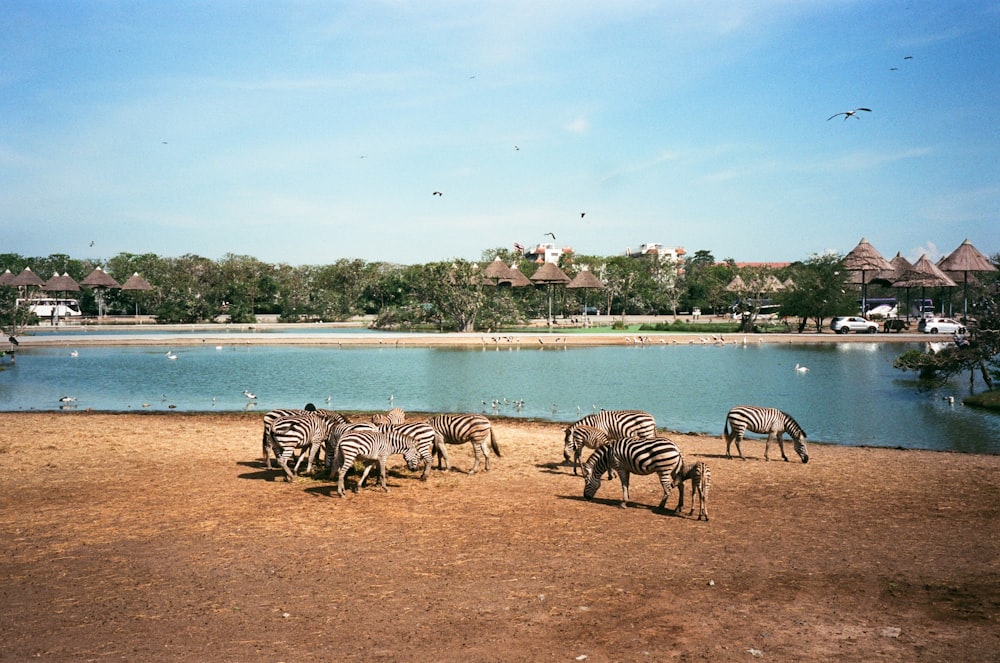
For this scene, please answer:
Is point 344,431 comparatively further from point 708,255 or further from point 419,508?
point 708,255

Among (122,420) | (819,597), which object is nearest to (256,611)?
(819,597)

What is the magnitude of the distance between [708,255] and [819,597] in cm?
15506

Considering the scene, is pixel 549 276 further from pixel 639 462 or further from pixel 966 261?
pixel 639 462

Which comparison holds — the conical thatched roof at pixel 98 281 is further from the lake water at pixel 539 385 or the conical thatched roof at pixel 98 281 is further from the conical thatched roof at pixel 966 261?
the conical thatched roof at pixel 966 261

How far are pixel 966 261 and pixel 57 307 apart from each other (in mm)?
89314

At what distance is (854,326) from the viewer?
63781 mm

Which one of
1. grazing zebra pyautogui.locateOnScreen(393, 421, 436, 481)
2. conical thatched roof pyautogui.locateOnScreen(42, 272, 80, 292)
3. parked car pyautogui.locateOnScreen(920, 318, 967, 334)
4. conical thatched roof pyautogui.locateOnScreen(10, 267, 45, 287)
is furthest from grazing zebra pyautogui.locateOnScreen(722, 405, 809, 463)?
conical thatched roof pyautogui.locateOnScreen(10, 267, 45, 287)

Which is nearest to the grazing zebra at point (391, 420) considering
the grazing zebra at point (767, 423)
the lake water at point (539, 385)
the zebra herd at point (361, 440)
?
the zebra herd at point (361, 440)

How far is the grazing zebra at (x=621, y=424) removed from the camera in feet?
52.5

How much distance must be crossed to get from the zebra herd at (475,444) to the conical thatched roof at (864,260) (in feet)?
195

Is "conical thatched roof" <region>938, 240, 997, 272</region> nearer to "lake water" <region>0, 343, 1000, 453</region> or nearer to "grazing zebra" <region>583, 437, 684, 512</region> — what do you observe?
"lake water" <region>0, 343, 1000, 453</region>

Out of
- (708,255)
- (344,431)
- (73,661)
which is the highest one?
(708,255)

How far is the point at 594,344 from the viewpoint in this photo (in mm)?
55719

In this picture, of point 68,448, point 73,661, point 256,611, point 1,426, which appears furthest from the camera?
point 1,426
